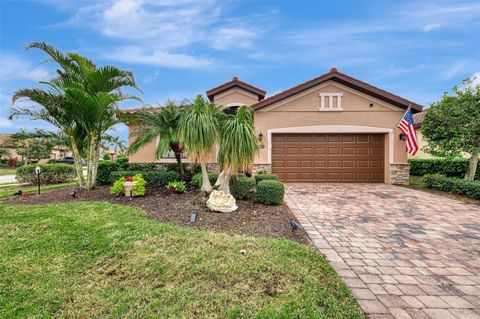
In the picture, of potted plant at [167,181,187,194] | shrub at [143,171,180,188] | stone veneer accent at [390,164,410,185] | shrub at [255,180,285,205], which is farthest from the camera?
stone veneer accent at [390,164,410,185]

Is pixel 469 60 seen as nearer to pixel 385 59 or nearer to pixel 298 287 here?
pixel 385 59

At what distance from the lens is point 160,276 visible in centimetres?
293

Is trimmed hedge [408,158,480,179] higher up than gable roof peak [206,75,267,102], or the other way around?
gable roof peak [206,75,267,102]

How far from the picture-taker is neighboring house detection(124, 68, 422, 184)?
1147 centimetres

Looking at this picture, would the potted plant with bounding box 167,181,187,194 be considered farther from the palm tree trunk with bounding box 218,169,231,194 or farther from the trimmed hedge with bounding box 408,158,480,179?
the trimmed hedge with bounding box 408,158,480,179

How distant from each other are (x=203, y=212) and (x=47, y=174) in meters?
11.7

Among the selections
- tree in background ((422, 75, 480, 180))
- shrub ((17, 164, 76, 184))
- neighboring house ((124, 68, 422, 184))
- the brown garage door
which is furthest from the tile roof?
shrub ((17, 164, 76, 184))

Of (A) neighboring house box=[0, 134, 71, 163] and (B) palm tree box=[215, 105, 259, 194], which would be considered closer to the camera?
(B) palm tree box=[215, 105, 259, 194]

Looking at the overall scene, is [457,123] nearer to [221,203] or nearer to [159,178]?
[221,203]

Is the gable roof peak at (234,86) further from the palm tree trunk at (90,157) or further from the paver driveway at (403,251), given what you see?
the paver driveway at (403,251)

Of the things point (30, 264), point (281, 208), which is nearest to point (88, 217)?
point (30, 264)

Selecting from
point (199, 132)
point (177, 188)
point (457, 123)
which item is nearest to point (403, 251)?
point (199, 132)

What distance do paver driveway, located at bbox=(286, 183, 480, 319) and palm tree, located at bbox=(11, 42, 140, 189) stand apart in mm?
7211

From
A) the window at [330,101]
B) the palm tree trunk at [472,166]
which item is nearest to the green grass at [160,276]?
the window at [330,101]
